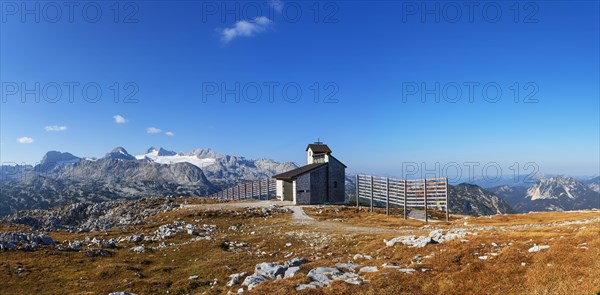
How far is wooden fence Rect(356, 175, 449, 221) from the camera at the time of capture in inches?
1560

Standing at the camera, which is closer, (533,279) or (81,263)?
(533,279)

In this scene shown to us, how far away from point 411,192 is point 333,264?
1105 inches

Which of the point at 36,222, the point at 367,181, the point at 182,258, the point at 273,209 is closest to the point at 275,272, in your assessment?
the point at 182,258

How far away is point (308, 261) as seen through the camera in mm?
20156

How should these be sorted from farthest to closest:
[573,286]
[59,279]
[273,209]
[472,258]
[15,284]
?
[273,209] → [59,279] → [15,284] → [472,258] → [573,286]

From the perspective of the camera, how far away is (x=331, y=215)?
44.6m

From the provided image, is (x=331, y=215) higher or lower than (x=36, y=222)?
higher

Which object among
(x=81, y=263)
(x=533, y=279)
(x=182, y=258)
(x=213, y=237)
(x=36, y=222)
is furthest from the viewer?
(x=36, y=222)

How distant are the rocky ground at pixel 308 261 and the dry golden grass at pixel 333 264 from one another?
66mm

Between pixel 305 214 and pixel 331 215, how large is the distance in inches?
162

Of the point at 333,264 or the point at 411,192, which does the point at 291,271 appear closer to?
the point at 333,264

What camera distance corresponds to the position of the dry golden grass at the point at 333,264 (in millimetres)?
13102

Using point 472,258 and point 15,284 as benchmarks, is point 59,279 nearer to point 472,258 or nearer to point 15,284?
point 15,284

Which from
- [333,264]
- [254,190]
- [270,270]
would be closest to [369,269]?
[333,264]
